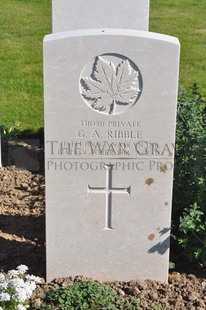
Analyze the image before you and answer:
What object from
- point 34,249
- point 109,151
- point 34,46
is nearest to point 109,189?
point 109,151

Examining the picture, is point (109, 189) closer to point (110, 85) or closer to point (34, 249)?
point (110, 85)

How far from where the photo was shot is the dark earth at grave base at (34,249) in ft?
12.8

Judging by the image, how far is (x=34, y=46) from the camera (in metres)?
9.90

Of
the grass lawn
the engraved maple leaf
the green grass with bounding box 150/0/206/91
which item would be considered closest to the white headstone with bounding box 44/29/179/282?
the engraved maple leaf

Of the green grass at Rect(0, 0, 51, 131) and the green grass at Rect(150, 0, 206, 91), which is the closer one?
the green grass at Rect(0, 0, 51, 131)

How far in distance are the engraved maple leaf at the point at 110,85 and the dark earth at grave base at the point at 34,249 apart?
1.19 meters

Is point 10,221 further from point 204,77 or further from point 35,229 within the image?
point 204,77

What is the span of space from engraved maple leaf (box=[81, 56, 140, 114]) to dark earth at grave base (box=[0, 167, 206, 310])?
119cm

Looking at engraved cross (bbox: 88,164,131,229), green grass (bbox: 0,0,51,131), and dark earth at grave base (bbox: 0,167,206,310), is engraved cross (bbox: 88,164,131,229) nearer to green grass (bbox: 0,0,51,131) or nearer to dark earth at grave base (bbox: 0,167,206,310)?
dark earth at grave base (bbox: 0,167,206,310)

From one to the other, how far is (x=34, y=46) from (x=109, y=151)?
6.48 metres

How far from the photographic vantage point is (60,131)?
369cm

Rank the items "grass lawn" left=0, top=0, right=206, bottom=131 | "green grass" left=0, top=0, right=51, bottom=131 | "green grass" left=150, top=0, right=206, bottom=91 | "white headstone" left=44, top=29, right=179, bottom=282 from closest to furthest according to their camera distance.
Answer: "white headstone" left=44, top=29, right=179, bottom=282, "green grass" left=0, top=0, right=51, bottom=131, "grass lawn" left=0, top=0, right=206, bottom=131, "green grass" left=150, top=0, right=206, bottom=91

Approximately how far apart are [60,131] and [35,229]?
1.29m

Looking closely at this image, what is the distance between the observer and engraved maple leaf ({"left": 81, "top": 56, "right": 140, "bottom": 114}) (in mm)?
3564
